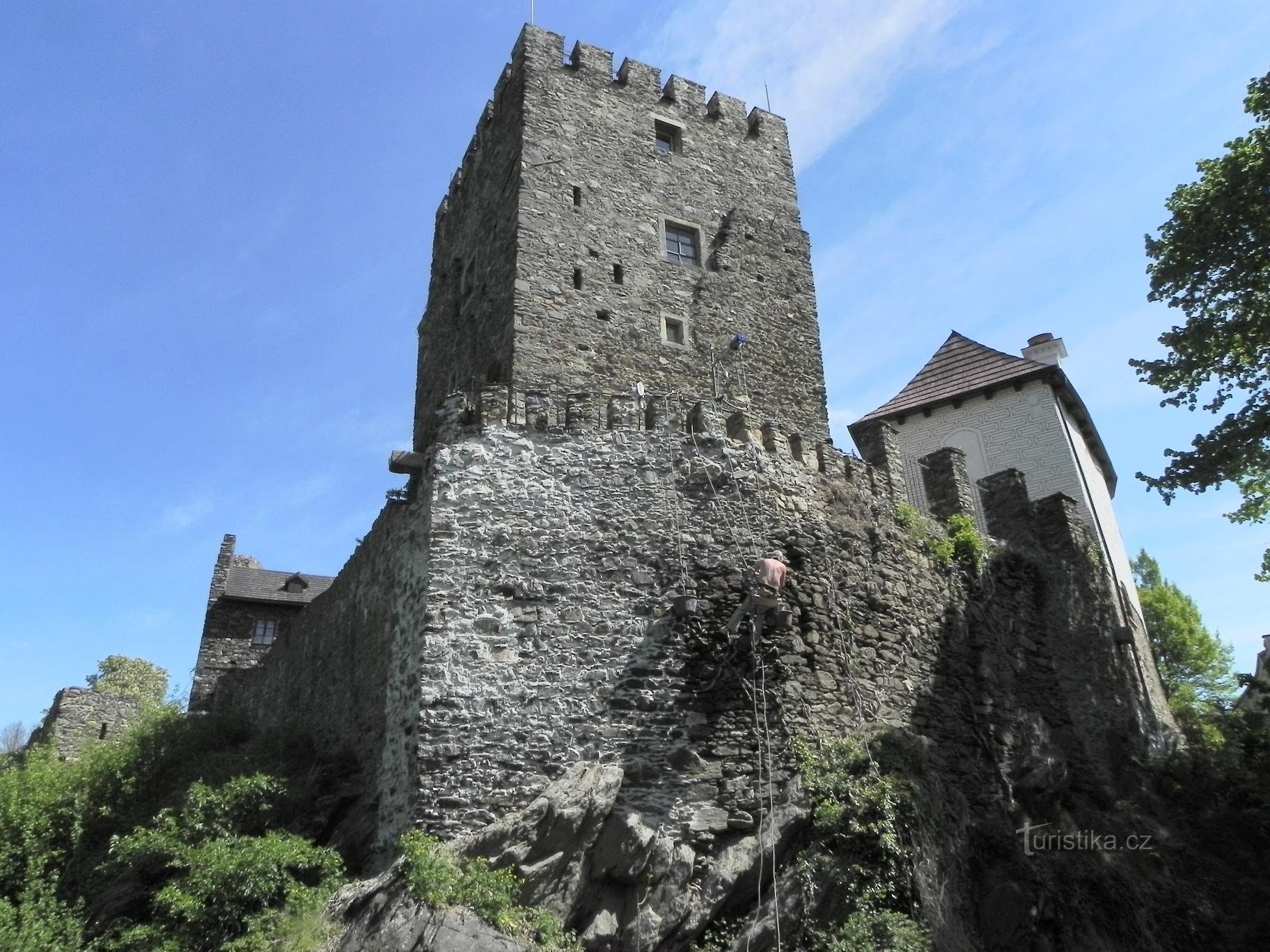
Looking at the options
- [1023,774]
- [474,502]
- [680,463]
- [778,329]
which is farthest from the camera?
[778,329]

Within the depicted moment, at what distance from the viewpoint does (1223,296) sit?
1683 centimetres

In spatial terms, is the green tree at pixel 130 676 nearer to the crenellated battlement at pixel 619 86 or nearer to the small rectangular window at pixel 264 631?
the small rectangular window at pixel 264 631

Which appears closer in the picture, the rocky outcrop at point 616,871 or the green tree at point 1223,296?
the rocky outcrop at point 616,871

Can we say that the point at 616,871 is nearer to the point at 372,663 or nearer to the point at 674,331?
the point at 372,663

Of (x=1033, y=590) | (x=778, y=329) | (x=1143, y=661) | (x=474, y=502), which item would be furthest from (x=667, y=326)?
(x=1143, y=661)

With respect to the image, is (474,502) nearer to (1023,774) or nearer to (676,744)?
(676,744)

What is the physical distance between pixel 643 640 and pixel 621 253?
8.34m

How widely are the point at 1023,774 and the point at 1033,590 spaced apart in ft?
12.7

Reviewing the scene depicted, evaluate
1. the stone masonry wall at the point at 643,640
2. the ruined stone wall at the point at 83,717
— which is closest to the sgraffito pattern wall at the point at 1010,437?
the stone masonry wall at the point at 643,640

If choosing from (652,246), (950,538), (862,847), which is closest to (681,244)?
(652,246)

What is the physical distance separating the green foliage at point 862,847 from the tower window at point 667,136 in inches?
497

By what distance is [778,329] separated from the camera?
19.2 metres

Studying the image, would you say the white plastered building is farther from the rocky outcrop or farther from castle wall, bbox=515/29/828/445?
the rocky outcrop

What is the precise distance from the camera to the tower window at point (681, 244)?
1902 centimetres
